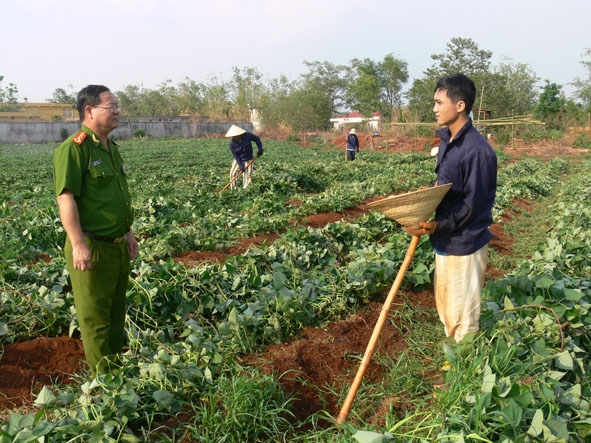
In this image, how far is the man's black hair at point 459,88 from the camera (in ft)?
9.48

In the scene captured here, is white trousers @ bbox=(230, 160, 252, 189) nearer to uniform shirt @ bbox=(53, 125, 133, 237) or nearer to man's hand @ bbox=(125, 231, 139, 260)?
man's hand @ bbox=(125, 231, 139, 260)

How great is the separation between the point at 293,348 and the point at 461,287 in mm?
1280

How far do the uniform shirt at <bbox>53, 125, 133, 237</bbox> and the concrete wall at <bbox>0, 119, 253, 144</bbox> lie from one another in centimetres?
3852

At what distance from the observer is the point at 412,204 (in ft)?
8.74

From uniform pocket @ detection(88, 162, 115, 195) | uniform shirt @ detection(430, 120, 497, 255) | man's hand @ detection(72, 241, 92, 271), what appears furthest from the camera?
uniform pocket @ detection(88, 162, 115, 195)

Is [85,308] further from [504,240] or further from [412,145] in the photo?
[412,145]

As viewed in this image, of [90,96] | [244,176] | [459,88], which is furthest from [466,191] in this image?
[244,176]

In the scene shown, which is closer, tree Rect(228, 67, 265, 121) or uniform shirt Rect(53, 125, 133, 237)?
uniform shirt Rect(53, 125, 133, 237)

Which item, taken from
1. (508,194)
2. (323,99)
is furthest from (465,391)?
(323,99)

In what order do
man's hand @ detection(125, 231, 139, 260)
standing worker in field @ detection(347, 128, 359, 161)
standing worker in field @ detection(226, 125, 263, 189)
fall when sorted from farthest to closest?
1. standing worker in field @ detection(347, 128, 359, 161)
2. standing worker in field @ detection(226, 125, 263, 189)
3. man's hand @ detection(125, 231, 139, 260)

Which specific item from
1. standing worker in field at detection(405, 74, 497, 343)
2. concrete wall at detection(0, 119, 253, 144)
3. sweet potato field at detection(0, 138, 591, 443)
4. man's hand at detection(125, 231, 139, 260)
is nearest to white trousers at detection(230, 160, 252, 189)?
sweet potato field at detection(0, 138, 591, 443)

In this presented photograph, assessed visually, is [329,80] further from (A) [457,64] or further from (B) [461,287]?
(B) [461,287]

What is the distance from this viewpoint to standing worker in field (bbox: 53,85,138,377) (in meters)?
2.97

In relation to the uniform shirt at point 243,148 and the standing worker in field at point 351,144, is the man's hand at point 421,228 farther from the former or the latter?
the standing worker in field at point 351,144
